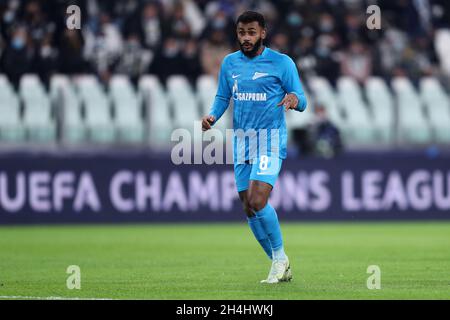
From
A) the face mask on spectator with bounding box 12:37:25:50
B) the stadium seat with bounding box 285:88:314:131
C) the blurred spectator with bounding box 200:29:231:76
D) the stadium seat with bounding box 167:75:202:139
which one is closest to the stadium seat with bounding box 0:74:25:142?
the face mask on spectator with bounding box 12:37:25:50

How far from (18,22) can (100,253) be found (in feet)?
22.4

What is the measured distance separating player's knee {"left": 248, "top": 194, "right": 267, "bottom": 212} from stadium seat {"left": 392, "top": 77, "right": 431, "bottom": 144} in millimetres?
9648

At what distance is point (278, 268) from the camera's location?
37.2 ft

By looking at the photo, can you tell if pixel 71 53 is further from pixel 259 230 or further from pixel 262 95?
pixel 259 230

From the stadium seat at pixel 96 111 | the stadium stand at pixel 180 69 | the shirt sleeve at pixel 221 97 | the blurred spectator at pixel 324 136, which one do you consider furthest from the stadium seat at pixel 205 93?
the shirt sleeve at pixel 221 97

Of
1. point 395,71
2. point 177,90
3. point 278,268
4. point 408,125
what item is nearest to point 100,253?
point 278,268

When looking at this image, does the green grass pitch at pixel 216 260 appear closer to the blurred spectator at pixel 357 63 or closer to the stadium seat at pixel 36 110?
the stadium seat at pixel 36 110

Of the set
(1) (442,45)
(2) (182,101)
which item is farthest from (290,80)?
(1) (442,45)

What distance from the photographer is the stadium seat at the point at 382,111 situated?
67.6 feet

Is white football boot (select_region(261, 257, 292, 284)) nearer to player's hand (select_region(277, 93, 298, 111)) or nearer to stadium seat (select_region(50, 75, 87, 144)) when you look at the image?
player's hand (select_region(277, 93, 298, 111))

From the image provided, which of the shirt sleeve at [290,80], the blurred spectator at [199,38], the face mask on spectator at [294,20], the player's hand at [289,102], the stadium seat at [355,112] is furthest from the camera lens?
the face mask on spectator at [294,20]

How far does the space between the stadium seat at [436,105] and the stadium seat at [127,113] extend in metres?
5.27

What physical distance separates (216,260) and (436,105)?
8.65m
